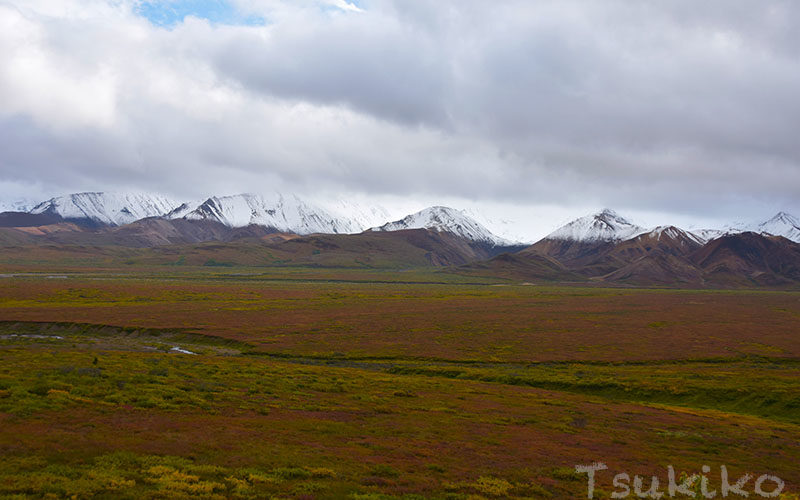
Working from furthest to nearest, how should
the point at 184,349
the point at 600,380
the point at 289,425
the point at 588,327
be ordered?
the point at 588,327, the point at 184,349, the point at 600,380, the point at 289,425

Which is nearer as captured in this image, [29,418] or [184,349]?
[29,418]

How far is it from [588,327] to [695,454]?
70250mm

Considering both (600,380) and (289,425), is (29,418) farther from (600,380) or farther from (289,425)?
(600,380)

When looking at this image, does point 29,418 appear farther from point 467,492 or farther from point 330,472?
point 467,492

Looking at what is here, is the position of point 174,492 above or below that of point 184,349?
above

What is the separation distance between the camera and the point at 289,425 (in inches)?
1156

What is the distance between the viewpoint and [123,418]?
1068 inches


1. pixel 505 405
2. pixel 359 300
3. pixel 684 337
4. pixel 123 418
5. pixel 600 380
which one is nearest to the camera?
pixel 123 418

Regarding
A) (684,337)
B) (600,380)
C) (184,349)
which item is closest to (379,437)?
(600,380)

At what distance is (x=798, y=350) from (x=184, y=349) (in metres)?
90.5

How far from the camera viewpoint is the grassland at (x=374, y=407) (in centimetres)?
2081

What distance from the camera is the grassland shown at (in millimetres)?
20812

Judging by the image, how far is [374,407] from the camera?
36.3 m

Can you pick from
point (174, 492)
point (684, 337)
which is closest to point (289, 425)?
point (174, 492)
